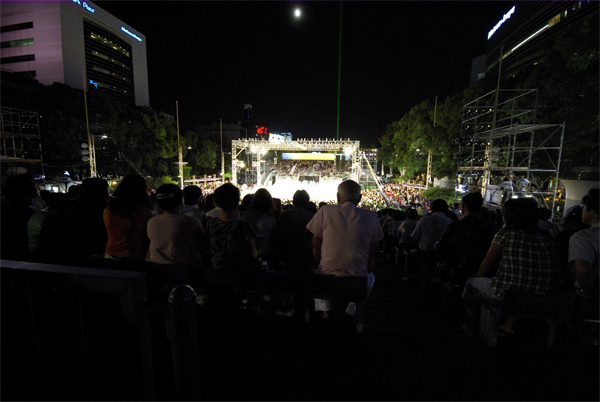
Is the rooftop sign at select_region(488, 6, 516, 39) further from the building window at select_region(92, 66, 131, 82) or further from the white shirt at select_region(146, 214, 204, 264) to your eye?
the building window at select_region(92, 66, 131, 82)

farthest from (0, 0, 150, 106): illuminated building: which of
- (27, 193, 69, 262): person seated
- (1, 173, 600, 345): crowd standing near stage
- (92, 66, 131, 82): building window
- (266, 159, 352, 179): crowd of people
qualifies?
(1, 173, 600, 345): crowd standing near stage

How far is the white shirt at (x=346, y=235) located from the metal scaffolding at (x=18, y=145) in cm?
1826

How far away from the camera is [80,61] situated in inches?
1437

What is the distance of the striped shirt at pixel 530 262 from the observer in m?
2.31

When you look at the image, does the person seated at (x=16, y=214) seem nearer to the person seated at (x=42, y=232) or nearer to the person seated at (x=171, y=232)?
the person seated at (x=42, y=232)

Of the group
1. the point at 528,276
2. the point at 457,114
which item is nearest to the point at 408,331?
the point at 528,276

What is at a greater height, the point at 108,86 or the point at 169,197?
the point at 108,86

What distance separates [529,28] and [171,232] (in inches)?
1796

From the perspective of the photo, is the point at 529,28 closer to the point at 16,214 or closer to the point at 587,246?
the point at 587,246

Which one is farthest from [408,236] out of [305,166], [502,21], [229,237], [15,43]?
[15,43]

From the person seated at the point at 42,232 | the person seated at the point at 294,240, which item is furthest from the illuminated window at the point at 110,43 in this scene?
the person seated at the point at 294,240

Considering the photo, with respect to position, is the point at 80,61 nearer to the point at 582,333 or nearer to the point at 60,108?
the point at 60,108

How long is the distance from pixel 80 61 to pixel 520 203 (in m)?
50.8

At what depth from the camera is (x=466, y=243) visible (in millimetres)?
3105
